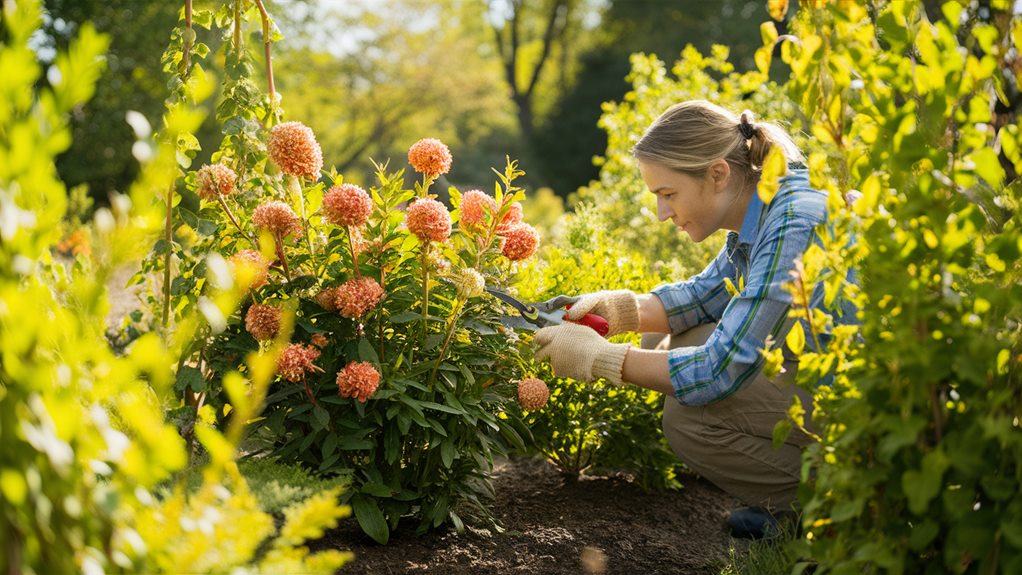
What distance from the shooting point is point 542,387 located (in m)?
2.44

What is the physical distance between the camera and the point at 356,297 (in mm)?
2178

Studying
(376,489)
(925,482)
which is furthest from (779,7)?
(376,489)

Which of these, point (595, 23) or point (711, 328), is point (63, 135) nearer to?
point (711, 328)

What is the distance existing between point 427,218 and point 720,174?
1070mm

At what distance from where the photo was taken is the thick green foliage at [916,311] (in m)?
1.37

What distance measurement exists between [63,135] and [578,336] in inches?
67.7

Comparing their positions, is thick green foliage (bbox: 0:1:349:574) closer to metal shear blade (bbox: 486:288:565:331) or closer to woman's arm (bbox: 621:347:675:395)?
metal shear blade (bbox: 486:288:565:331)

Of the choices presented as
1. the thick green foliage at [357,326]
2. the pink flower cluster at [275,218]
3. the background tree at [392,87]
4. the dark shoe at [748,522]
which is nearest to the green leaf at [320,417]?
the thick green foliage at [357,326]

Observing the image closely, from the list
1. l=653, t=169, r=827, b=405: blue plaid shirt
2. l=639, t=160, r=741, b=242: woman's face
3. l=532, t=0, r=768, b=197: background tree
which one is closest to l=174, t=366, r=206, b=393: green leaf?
l=653, t=169, r=827, b=405: blue plaid shirt

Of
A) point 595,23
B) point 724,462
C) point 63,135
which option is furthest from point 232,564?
point 595,23

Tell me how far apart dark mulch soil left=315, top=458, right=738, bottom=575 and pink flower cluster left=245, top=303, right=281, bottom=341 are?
60cm

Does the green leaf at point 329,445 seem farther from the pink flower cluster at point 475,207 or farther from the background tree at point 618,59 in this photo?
the background tree at point 618,59

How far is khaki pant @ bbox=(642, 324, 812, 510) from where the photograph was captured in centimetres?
282

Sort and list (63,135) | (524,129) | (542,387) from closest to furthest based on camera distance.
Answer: (63,135), (542,387), (524,129)
